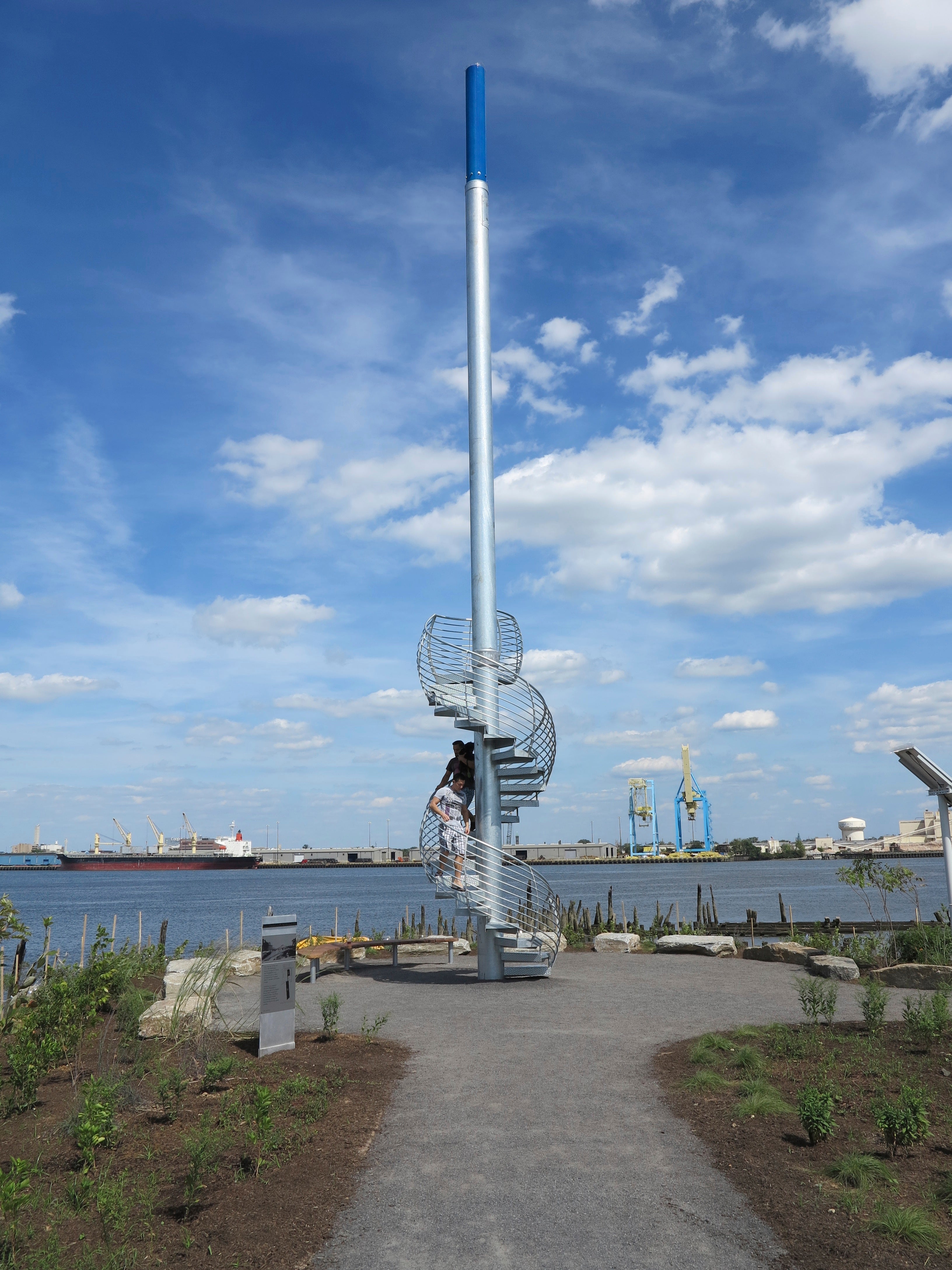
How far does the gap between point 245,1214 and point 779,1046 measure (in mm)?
4971

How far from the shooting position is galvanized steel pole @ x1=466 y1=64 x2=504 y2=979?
46.1ft

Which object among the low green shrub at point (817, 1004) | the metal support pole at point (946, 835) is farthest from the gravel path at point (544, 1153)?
the metal support pole at point (946, 835)

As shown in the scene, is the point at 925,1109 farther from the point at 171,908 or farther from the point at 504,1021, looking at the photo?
the point at 171,908

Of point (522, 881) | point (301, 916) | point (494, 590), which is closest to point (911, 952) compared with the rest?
point (522, 881)

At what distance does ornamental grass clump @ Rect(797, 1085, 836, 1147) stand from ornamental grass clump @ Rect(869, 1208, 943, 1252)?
1079 mm

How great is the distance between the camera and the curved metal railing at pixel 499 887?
13430 mm

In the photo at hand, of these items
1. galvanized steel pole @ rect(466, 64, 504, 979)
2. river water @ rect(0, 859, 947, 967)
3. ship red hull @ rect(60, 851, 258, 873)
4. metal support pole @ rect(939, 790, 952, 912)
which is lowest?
river water @ rect(0, 859, 947, 967)

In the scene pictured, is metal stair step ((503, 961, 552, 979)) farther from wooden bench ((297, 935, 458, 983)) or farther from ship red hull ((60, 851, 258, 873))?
ship red hull ((60, 851, 258, 873))

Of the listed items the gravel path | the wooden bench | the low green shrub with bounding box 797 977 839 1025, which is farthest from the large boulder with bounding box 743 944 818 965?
the wooden bench

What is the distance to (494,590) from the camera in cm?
1449

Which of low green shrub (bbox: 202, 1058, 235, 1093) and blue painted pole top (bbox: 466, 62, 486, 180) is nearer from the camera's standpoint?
low green shrub (bbox: 202, 1058, 235, 1093)

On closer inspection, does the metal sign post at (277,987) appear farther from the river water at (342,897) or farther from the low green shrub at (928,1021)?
the river water at (342,897)

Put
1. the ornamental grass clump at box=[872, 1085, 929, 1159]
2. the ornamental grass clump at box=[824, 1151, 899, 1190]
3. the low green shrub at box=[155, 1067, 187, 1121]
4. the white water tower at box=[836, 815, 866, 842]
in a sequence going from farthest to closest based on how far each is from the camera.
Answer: the white water tower at box=[836, 815, 866, 842] < the low green shrub at box=[155, 1067, 187, 1121] < the ornamental grass clump at box=[872, 1085, 929, 1159] < the ornamental grass clump at box=[824, 1151, 899, 1190]

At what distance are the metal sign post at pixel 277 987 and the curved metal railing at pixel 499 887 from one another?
5.01 metres
